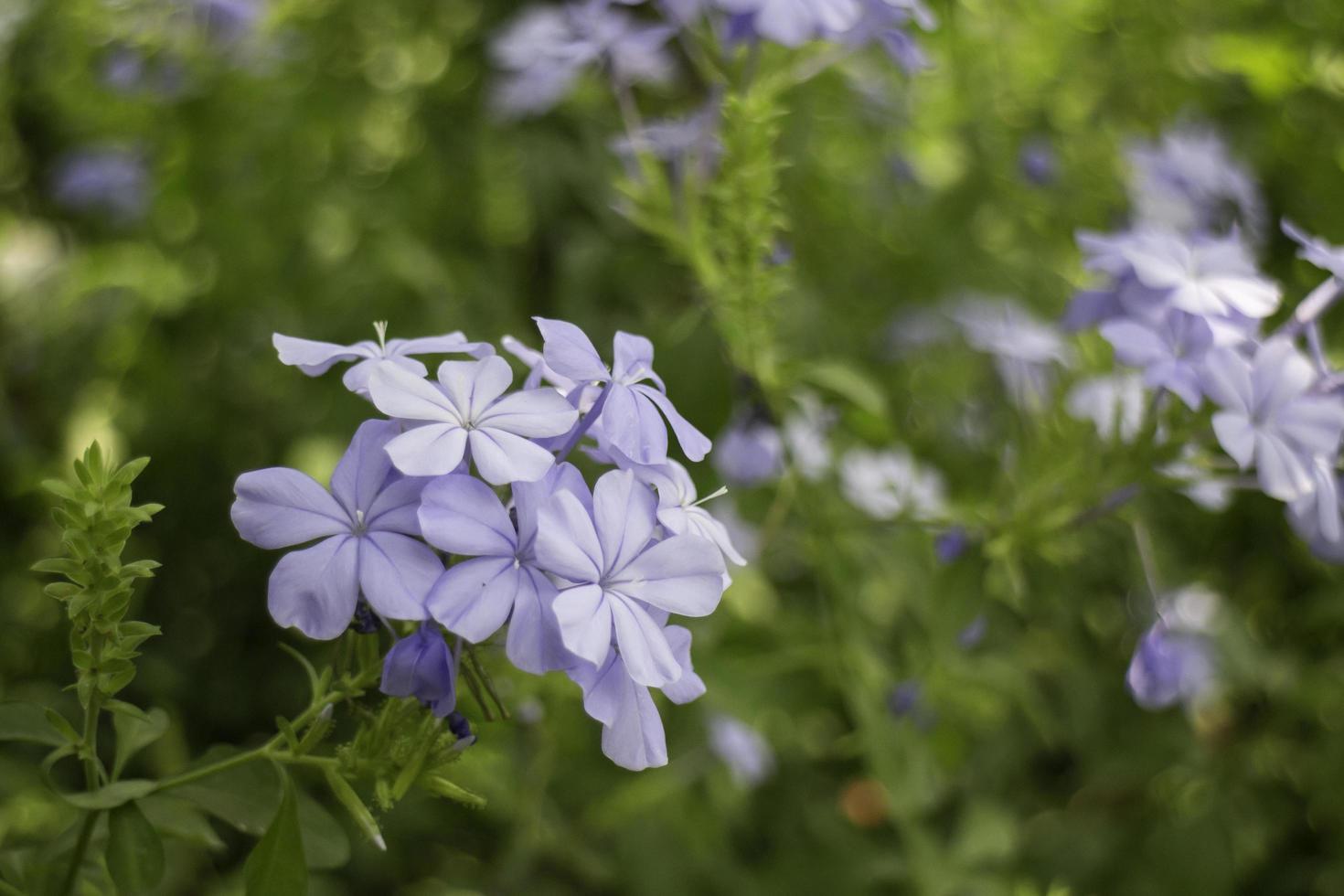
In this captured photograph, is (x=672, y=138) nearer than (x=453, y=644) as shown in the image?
No

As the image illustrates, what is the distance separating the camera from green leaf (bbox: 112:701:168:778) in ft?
2.70

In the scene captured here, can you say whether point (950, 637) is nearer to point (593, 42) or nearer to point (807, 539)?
point (807, 539)

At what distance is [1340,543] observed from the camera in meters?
1.25

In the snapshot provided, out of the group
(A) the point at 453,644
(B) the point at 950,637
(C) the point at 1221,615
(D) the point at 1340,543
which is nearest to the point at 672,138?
(B) the point at 950,637

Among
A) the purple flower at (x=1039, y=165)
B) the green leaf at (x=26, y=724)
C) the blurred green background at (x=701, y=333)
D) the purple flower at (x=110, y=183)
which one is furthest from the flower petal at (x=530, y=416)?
the purple flower at (x=110, y=183)

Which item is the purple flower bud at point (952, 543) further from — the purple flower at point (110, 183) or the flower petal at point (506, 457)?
→ the purple flower at point (110, 183)

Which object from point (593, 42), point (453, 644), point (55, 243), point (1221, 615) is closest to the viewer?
point (453, 644)

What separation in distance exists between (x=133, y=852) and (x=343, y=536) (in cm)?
28

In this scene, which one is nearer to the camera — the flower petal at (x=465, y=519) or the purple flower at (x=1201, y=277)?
the flower petal at (x=465, y=519)

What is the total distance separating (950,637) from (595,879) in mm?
696

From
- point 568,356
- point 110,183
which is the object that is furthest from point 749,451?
point 110,183

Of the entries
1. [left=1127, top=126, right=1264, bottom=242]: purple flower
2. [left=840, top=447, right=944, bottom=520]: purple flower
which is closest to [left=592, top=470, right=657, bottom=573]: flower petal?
[left=840, top=447, right=944, bottom=520]: purple flower

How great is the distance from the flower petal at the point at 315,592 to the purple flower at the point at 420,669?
4cm

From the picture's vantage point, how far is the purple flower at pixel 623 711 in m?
0.67
